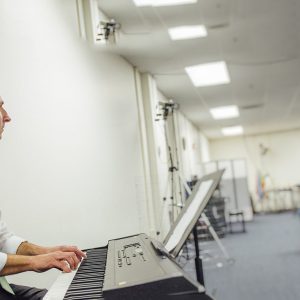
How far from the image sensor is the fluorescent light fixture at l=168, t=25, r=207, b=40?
444 cm

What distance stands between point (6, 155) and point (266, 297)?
2274 mm

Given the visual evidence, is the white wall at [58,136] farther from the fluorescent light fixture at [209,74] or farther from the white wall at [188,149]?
the white wall at [188,149]

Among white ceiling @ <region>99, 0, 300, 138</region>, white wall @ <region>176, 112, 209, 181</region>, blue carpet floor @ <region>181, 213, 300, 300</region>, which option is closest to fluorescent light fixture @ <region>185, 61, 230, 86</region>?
white ceiling @ <region>99, 0, 300, 138</region>

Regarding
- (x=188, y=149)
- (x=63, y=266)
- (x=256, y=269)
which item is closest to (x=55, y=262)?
(x=63, y=266)

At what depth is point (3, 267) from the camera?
1175 millimetres

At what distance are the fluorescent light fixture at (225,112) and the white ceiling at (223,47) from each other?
0.49 m

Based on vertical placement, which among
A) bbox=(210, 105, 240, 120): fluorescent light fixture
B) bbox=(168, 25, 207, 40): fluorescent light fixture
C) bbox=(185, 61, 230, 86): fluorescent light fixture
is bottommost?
bbox=(210, 105, 240, 120): fluorescent light fixture

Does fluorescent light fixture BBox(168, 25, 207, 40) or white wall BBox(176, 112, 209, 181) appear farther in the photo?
white wall BBox(176, 112, 209, 181)

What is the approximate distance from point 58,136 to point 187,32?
7.86 ft

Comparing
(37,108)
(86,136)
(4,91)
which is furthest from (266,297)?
(4,91)

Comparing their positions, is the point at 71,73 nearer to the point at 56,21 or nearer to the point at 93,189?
the point at 56,21

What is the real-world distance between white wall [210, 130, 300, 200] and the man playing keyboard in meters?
12.6

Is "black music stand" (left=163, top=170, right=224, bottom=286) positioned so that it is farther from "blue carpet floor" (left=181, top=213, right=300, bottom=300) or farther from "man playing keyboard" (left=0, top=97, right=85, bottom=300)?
"blue carpet floor" (left=181, top=213, right=300, bottom=300)

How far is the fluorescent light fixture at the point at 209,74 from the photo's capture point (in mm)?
5848
